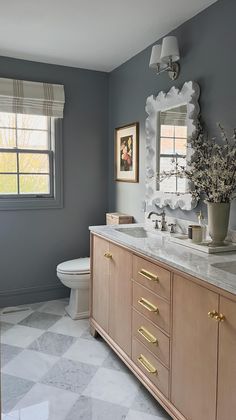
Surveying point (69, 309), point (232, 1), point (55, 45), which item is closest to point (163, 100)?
point (232, 1)

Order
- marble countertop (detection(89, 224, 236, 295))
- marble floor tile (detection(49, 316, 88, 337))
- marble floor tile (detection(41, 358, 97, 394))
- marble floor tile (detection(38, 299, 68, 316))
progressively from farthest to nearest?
1. marble floor tile (detection(38, 299, 68, 316))
2. marble floor tile (detection(49, 316, 88, 337))
3. marble floor tile (detection(41, 358, 97, 394))
4. marble countertop (detection(89, 224, 236, 295))

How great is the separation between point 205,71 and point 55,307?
2453mm

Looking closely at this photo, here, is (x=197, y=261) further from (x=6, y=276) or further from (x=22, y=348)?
(x=6, y=276)

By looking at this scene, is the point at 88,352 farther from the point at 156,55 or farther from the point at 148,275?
the point at 156,55

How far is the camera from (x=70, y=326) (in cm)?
300

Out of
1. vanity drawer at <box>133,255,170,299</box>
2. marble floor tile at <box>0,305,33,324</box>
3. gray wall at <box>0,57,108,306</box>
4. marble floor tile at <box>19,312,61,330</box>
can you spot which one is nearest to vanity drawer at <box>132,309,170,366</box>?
vanity drawer at <box>133,255,170,299</box>

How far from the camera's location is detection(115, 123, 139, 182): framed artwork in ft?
10.5

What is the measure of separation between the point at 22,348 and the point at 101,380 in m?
0.72

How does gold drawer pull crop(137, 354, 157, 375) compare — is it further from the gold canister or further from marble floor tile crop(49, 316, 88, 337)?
marble floor tile crop(49, 316, 88, 337)

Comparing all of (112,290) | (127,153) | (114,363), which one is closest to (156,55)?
(127,153)

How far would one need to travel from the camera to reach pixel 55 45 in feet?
9.75

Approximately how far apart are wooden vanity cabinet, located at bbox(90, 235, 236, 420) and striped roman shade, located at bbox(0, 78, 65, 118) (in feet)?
5.04

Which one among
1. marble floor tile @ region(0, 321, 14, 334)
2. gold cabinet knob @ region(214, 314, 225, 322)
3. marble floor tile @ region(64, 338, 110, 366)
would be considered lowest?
marble floor tile @ region(64, 338, 110, 366)

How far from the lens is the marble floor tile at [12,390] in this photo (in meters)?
2.00
